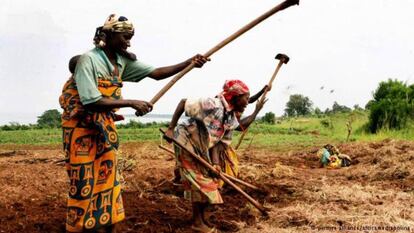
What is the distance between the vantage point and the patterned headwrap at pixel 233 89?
13.7 feet

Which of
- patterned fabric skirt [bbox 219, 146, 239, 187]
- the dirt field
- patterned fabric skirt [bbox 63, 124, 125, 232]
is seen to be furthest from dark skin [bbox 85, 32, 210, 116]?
the dirt field

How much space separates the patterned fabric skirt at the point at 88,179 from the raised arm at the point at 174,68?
0.58 metres

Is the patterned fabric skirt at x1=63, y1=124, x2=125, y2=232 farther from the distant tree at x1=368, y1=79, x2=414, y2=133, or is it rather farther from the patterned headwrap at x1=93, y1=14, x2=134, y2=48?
the distant tree at x1=368, y1=79, x2=414, y2=133

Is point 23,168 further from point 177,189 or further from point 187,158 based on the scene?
point 187,158

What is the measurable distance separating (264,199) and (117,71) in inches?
107

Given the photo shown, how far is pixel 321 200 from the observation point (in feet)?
17.5

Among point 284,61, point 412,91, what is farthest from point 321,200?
point 412,91

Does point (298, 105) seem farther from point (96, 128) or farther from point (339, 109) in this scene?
point (96, 128)

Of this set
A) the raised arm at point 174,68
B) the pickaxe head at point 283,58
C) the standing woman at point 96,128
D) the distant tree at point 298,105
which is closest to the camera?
the standing woman at point 96,128

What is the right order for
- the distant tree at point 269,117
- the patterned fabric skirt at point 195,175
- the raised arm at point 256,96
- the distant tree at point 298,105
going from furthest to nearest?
the distant tree at point 298,105 → the distant tree at point 269,117 → the raised arm at point 256,96 → the patterned fabric skirt at point 195,175

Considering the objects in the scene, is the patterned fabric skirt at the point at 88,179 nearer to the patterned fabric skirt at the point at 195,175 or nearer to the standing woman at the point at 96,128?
the standing woman at the point at 96,128

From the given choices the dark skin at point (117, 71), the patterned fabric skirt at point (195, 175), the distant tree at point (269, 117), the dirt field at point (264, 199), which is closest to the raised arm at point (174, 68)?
the dark skin at point (117, 71)

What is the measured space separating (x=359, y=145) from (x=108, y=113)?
7.96 m

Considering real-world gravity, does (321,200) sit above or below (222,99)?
below
